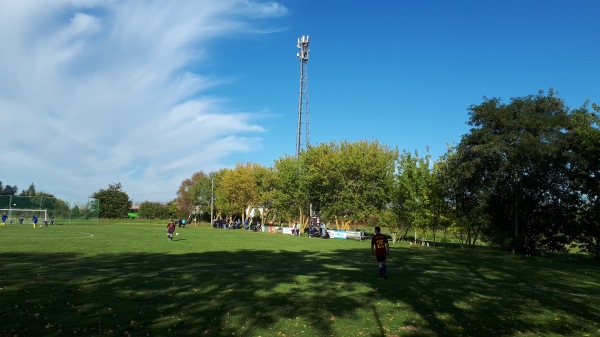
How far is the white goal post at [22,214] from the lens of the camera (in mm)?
55094

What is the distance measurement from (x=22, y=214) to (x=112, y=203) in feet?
109

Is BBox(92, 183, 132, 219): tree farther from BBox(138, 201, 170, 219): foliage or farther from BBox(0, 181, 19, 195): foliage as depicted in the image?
BBox(0, 181, 19, 195): foliage

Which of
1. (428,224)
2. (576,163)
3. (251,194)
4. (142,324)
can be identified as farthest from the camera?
(251,194)

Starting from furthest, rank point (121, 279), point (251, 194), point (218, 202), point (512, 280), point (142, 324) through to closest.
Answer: point (218, 202), point (251, 194), point (512, 280), point (121, 279), point (142, 324)

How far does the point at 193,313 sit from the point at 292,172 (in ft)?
167

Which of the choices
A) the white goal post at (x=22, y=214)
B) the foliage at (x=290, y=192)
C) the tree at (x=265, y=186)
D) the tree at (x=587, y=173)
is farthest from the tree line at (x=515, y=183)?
the white goal post at (x=22, y=214)

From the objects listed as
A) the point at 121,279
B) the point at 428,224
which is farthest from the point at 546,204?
the point at 121,279

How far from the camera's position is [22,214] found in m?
56.3

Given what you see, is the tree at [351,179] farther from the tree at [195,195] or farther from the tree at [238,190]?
the tree at [195,195]

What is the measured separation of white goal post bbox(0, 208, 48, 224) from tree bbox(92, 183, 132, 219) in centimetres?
3152

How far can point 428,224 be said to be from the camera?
128 ft

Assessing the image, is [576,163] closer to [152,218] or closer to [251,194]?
[251,194]

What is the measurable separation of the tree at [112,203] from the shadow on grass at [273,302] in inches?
3114

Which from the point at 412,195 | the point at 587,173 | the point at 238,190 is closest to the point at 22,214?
the point at 238,190
